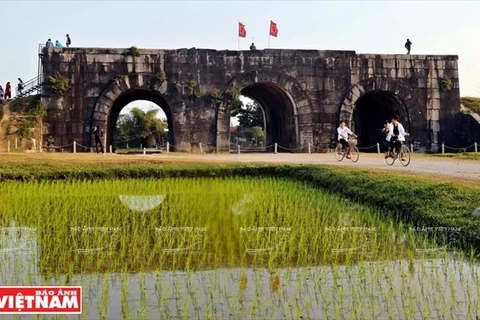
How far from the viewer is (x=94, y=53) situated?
18.8 metres

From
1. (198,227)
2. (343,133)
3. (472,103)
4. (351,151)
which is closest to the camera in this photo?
(198,227)

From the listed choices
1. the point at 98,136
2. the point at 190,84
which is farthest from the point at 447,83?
the point at 98,136

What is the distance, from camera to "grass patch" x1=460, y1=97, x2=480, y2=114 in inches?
853

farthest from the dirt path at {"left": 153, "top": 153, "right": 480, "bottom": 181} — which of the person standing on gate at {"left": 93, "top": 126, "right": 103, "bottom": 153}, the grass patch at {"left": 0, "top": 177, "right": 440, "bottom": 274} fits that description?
the person standing on gate at {"left": 93, "top": 126, "right": 103, "bottom": 153}

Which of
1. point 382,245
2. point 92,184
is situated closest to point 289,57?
point 92,184

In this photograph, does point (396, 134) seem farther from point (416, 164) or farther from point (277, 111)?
point (277, 111)

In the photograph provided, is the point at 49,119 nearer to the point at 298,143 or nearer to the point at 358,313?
the point at 298,143

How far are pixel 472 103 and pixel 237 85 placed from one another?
1049 centimetres

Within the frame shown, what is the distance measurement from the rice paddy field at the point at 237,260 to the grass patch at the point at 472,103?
15.8 m

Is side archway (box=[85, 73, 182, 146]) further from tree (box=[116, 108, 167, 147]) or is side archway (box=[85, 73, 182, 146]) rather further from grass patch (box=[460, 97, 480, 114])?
tree (box=[116, 108, 167, 147])

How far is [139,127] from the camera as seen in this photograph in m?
38.3

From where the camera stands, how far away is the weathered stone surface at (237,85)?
18.7 meters

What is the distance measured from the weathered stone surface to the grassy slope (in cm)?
566

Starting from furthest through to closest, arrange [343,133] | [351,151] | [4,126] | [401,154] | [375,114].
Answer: [375,114]
[4,126]
[351,151]
[343,133]
[401,154]
